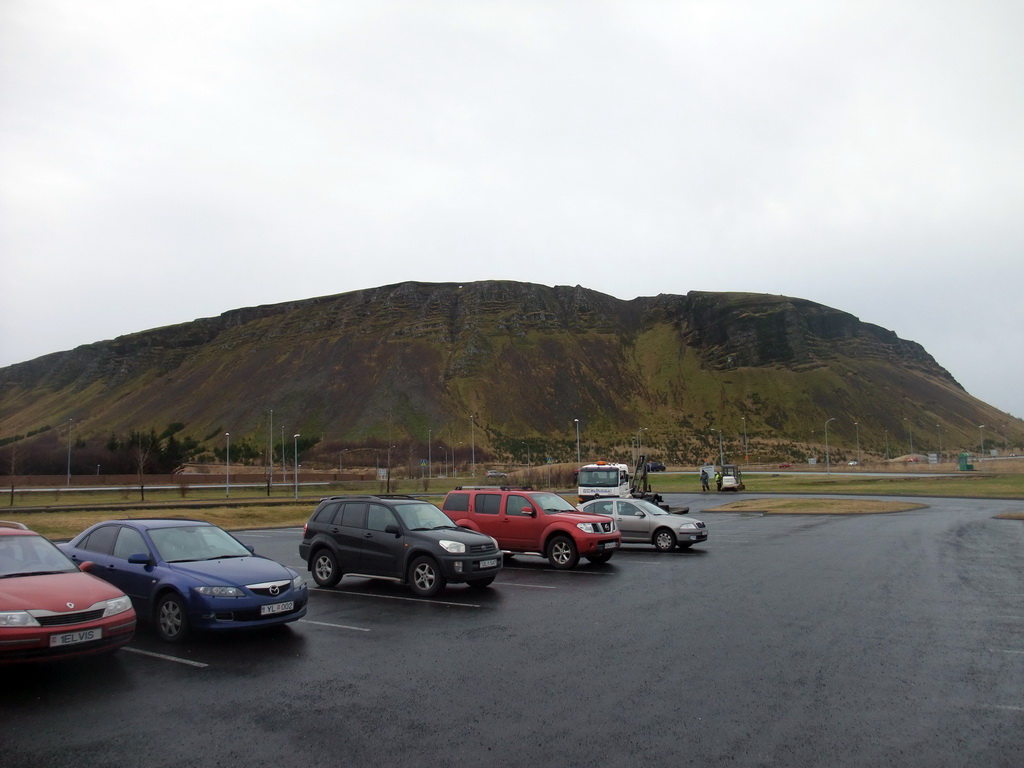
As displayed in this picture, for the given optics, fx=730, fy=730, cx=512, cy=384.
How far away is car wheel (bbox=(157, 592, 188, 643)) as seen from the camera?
923cm

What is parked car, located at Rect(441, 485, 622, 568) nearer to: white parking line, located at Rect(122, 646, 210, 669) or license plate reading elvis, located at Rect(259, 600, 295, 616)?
license plate reading elvis, located at Rect(259, 600, 295, 616)

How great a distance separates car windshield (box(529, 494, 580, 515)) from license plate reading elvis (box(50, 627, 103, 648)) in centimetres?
1082

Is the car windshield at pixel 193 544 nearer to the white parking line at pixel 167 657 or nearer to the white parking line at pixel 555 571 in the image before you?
the white parking line at pixel 167 657

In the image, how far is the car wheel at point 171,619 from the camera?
923 centimetres

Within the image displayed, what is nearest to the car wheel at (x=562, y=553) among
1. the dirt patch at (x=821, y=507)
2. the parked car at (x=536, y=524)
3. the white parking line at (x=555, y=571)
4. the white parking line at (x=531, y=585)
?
the parked car at (x=536, y=524)

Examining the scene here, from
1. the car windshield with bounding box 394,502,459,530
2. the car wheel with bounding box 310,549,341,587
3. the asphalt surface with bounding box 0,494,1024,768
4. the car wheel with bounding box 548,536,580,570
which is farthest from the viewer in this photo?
the car wheel with bounding box 548,536,580,570

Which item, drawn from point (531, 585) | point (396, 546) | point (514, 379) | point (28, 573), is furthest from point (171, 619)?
point (514, 379)

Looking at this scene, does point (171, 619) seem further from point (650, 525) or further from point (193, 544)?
point (650, 525)

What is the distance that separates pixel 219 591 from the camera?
30.2 feet

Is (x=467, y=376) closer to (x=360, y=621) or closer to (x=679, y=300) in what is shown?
(x=679, y=300)

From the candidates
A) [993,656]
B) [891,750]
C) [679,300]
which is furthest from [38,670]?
[679,300]

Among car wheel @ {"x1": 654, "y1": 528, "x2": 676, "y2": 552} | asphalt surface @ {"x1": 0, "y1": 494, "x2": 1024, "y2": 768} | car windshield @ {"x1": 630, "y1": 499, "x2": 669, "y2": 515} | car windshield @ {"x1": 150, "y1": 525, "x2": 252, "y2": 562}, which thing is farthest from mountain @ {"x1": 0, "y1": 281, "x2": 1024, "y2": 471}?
asphalt surface @ {"x1": 0, "y1": 494, "x2": 1024, "y2": 768}

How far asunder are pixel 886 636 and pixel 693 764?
5477 millimetres

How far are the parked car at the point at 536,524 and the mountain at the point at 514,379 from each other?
306 ft
